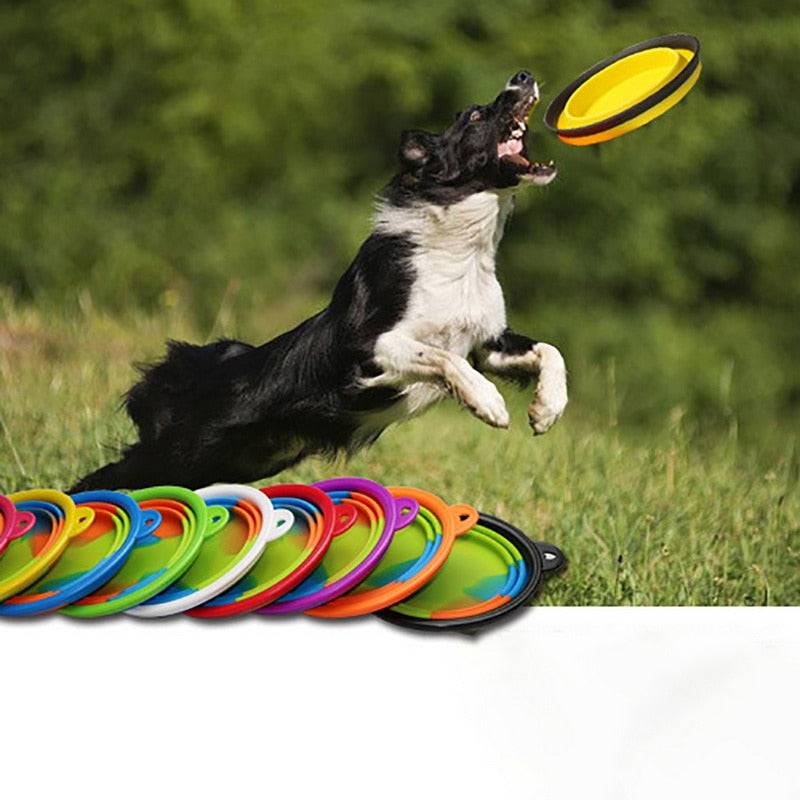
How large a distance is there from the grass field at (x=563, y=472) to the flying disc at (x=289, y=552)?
61 centimetres

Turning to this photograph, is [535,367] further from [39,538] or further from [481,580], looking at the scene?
[39,538]

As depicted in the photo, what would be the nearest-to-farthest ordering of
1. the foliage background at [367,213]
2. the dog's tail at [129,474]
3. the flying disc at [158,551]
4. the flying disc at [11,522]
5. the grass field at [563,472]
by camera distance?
the flying disc at [158,551]
the flying disc at [11,522]
the dog's tail at [129,474]
the grass field at [563,472]
the foliage background at [367,213]

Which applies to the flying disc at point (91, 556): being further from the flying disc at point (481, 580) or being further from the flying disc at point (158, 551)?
the flying disc at point (481, 580)

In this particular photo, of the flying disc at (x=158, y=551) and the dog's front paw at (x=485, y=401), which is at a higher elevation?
the dog's front paw at (x=485, y=401)

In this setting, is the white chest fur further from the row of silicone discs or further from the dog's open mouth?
the row of silicone discs

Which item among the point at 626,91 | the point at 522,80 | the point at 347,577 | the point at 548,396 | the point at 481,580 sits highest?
the point at 522,80

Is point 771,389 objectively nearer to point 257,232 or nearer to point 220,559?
point 257,232

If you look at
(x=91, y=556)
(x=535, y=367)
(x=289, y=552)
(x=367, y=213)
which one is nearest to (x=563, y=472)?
(x=535, y=367)

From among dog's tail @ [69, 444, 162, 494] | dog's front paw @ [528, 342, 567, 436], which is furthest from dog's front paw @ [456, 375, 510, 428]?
dog's tail @ [69, 444, 162, 494]

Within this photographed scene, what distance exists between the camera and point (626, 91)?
12.1ft

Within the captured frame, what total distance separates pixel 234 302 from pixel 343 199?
2.21ft

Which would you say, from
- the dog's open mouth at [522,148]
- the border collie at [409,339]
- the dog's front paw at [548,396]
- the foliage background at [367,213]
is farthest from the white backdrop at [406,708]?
the dog's open mouth at [522,148]

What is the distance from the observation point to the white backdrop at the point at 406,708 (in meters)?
3.11

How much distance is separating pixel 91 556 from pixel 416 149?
1365mm
